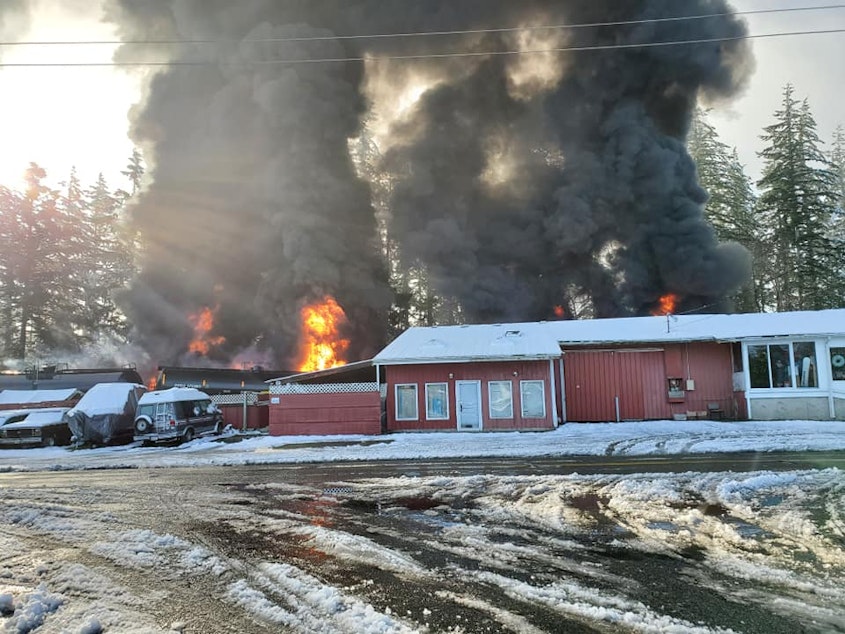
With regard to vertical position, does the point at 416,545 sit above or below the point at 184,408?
below

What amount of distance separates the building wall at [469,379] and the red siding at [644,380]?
269 cm

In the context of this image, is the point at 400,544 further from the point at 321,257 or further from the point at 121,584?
the point at 321,257

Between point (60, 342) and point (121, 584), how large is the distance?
141 ft

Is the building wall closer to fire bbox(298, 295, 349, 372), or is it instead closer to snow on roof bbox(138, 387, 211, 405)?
snow on roof bbox(138, 387, 211, 405)

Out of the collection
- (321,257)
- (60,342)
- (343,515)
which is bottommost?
(343,515)

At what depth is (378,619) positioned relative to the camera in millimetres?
4023

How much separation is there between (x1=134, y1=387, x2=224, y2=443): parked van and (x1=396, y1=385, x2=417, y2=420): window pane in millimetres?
7937

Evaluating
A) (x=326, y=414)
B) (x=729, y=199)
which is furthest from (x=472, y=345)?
(x=729, y=199)

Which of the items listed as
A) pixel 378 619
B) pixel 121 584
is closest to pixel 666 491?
pixel 378 619

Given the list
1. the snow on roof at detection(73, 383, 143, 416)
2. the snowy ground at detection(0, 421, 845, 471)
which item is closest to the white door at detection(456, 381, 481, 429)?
the snowy ground at detection(0, 421, 845, 471)

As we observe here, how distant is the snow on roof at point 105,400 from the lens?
21.8 meters

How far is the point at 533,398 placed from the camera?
68.6 ft

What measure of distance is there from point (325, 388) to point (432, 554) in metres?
17.1

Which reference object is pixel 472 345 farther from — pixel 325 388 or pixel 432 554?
pixel 432 554
